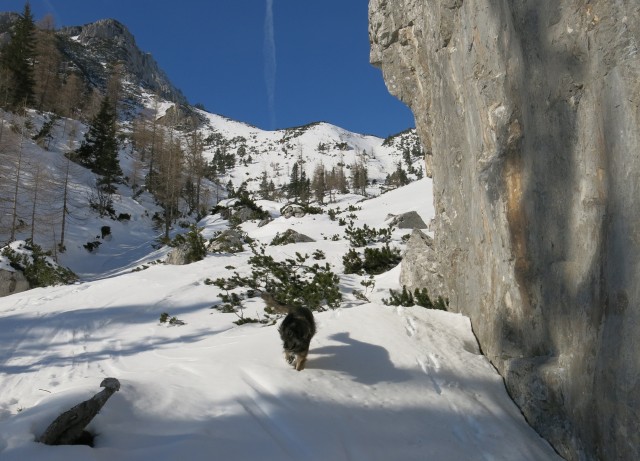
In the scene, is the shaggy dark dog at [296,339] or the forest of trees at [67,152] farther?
the forest of trees at [67,152]

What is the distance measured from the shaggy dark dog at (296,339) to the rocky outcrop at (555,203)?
86.4 inches

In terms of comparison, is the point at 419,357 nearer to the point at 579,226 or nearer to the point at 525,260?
the point at 525,260

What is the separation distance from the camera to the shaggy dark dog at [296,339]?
4.02 metres

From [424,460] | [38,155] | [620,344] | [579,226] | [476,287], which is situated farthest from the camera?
[38,155]

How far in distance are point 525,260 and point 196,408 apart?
3.37 m

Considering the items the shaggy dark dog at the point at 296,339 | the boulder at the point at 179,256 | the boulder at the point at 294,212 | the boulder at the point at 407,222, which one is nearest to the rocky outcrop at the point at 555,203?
the shaggy dark dog at the point at 296,339

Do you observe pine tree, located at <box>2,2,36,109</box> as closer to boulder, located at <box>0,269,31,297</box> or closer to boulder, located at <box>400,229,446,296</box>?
boulder, located at <box>0,269,31,297</box>

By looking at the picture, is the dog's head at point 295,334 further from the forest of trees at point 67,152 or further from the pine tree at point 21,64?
the pine tree at point 21,64

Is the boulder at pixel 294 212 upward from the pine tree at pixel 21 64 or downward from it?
downward

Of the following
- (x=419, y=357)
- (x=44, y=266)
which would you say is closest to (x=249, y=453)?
(x=419, y=357)

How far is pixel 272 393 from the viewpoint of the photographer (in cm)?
350

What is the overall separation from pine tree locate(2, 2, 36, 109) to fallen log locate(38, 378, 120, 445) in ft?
135

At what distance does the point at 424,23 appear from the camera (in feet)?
21.4

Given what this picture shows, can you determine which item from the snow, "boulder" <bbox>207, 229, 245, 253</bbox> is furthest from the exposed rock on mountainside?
the snow
